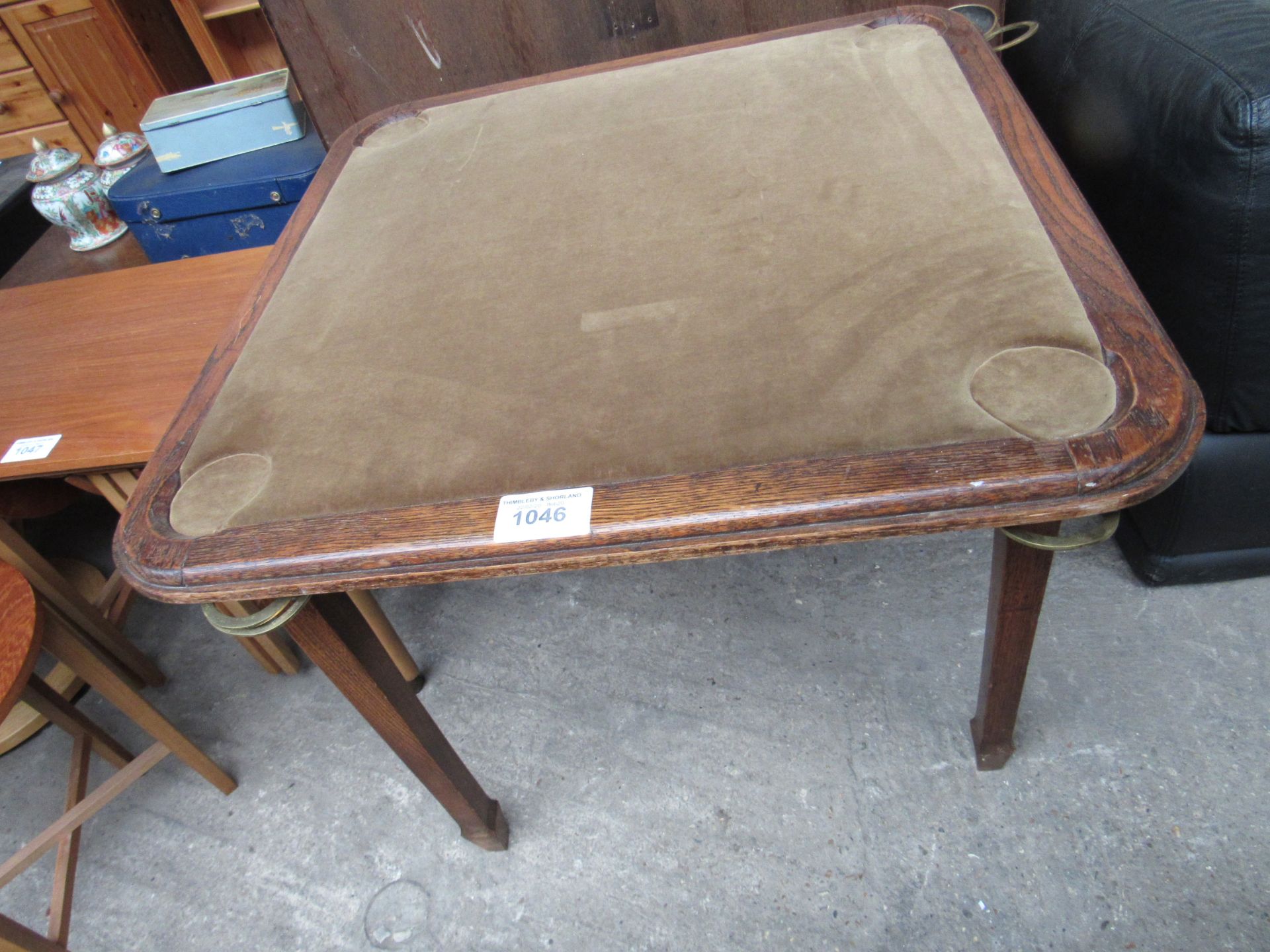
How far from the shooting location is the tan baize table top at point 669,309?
0.73 meters

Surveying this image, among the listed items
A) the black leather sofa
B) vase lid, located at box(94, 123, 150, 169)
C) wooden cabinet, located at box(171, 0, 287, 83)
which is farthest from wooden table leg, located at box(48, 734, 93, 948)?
wooden cabinet, located at box(171, 0, 287, 83)

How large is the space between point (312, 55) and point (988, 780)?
1.86 m

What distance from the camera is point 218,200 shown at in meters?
1.94

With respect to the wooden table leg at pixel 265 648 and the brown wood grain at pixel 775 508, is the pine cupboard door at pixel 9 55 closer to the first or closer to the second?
the wooden table leg at pixel 265 648

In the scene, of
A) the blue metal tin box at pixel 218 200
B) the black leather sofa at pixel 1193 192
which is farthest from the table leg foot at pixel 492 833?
the blue metal tin box at pixel 218 200

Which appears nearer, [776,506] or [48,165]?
[776,506]

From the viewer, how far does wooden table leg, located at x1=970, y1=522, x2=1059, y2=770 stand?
93 centimetres

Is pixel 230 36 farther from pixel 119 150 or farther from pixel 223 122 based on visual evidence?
pixel 223 122

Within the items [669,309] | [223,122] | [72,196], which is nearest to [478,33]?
[223,122]

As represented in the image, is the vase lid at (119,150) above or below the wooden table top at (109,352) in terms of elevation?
above

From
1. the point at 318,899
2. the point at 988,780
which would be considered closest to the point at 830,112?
the point at 988,780

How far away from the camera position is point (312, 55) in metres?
1.78

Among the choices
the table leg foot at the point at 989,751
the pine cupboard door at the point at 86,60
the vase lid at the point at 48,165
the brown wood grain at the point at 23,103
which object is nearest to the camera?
the table leg foot at the point at 989,751

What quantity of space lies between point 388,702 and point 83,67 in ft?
10.2
